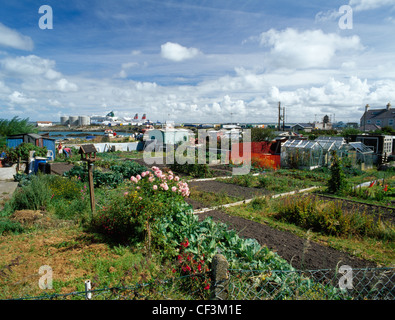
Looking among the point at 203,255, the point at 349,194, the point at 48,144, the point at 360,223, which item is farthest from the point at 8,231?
the point at 48,144

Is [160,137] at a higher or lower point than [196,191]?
higher

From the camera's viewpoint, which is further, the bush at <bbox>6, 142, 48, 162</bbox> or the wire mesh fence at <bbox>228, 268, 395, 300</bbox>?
the bush at <bbox>6, 142, 48, 162</bbox>

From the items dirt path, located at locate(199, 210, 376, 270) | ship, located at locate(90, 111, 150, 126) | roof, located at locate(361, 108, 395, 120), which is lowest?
dirt path, located at locate(199, 210, 376, 270)

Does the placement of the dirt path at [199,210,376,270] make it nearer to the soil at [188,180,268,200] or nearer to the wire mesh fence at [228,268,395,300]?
the wire mesh fence at [228,268,395,300]

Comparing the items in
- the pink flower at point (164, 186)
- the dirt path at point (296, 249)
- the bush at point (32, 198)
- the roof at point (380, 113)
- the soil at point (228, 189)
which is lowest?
the dirt path at point (296, 249)

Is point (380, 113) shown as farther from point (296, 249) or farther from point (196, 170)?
point (296, 249)

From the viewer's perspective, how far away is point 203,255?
166 inches

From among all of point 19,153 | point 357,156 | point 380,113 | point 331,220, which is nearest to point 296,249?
point 331,220

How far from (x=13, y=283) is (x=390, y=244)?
26.0 ft

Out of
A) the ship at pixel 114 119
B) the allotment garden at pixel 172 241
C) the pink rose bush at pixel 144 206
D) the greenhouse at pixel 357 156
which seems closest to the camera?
the allotment garden at pixel 172 241

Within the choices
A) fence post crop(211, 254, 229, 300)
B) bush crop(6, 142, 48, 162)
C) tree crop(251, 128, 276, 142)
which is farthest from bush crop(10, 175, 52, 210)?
tree crop(251, 128, 276, 142)

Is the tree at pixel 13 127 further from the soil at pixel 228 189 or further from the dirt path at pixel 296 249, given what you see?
the dirt path at pixel 296 249

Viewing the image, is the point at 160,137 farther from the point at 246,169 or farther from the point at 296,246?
the point at 296,246

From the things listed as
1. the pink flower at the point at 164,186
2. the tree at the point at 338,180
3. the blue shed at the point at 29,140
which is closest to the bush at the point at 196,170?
the tree at the point at 338,180
